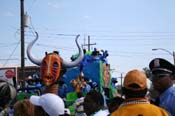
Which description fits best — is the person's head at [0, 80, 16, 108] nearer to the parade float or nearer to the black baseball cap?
the black baseball cap

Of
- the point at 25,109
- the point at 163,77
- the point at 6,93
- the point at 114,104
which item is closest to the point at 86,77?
the point at 114,104

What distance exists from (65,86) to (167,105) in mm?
10011

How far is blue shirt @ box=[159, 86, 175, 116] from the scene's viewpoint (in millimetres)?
4438

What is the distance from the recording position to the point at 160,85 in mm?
4684

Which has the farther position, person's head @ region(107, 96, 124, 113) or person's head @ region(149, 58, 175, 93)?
person's head @ region(107, 96, 124, 113)

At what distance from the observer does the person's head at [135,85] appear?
3.73 meters

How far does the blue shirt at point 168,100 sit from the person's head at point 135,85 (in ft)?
2.60

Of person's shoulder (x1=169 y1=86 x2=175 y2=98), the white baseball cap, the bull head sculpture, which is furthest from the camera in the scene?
the bull head sculpture

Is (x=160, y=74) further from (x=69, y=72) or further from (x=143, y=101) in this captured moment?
(x=69, y=72)

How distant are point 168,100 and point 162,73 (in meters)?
0.32

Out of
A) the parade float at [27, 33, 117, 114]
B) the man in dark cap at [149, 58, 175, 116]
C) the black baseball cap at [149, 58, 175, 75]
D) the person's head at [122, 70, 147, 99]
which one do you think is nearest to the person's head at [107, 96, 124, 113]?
the man in dark cap at [149, 58, 175, 116]

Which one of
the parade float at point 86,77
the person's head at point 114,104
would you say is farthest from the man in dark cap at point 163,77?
the parade float at point 86,77

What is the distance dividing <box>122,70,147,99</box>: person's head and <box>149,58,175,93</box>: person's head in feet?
2.99

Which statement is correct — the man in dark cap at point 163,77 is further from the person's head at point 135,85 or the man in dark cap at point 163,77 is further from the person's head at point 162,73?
the person's head at point 135,85
